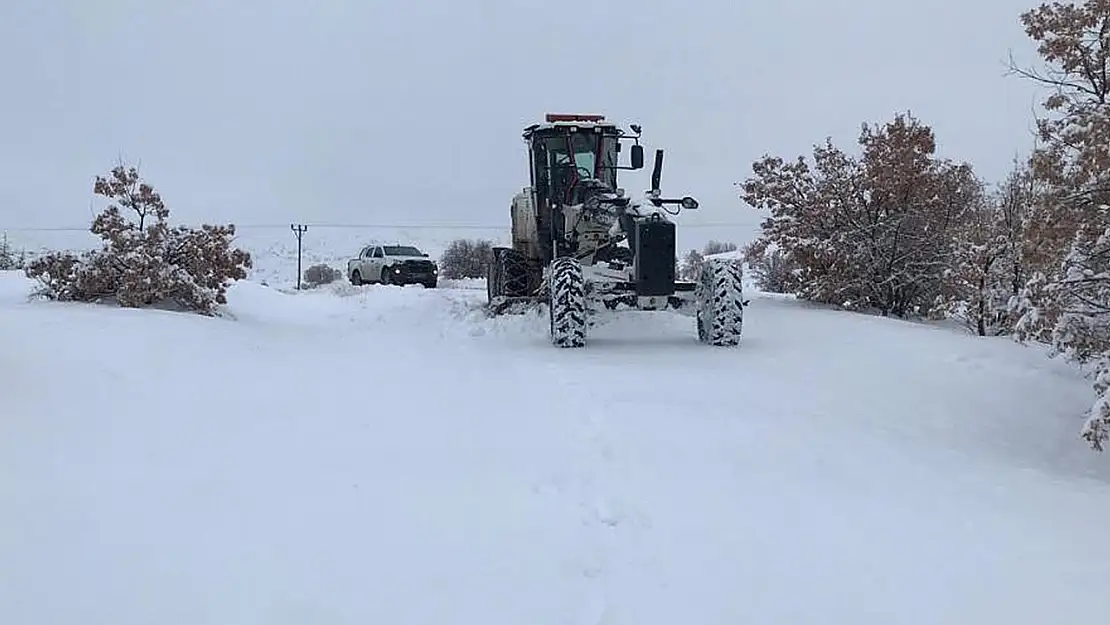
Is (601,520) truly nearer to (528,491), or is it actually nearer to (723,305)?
(528,491)

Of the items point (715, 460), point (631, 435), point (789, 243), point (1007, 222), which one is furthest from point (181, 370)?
point (1007, 222)

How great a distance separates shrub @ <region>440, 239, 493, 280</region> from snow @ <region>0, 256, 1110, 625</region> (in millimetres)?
31452

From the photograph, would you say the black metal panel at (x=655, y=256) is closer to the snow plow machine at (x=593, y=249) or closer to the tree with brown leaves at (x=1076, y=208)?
the snow plow machine at (x=593, y=249)

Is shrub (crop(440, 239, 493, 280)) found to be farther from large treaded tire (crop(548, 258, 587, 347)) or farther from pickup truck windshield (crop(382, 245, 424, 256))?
large treaded tire (crop(548, 258, 587, 347))

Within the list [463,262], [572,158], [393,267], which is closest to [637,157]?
[572,158]

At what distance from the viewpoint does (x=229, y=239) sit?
14391mm

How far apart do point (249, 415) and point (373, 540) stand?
2.64 m

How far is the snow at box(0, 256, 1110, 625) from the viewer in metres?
3.88

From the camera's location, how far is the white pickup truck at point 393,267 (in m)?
27.9

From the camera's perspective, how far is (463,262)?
42.5 metres

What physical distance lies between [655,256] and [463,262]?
31804 millimetres

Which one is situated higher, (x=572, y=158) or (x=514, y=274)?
(x=572, y=158)

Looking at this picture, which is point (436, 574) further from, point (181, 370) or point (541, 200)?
point (541, 200)

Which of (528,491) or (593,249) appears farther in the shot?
(593,249)
